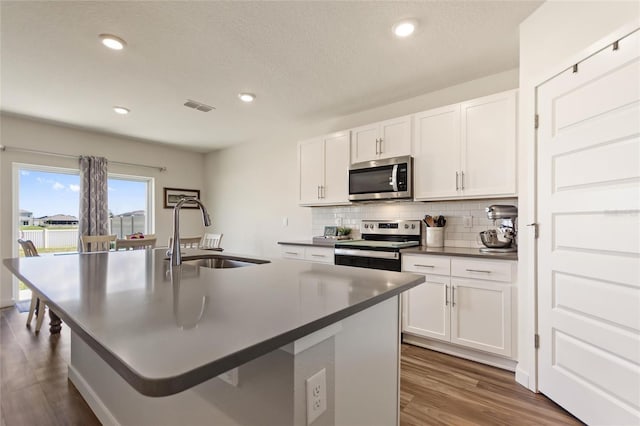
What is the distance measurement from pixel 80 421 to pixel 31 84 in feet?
9.82

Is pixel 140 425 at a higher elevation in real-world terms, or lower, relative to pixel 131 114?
lower

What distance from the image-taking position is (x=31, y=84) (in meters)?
2.87

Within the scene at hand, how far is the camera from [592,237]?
1.64 m

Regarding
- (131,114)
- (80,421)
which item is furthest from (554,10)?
(131,114)

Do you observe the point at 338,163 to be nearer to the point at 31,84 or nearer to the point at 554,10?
the point at 554,10

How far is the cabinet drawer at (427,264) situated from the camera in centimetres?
251

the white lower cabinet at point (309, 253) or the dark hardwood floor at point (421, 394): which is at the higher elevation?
the white lower cabinet at point (309, 253)

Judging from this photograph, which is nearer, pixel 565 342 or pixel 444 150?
pixel 565 342

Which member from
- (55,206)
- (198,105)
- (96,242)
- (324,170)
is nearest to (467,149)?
(324,170)

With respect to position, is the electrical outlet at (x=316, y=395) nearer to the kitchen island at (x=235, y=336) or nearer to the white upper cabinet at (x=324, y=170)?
the kitchen island at (x=235, y=336)

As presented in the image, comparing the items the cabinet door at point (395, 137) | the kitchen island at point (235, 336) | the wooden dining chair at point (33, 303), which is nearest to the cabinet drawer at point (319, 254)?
the cabinet door at point (395, 137)

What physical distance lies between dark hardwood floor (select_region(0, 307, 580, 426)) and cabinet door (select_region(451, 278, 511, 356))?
0.19m

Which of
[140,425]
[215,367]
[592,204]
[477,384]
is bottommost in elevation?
[477,384]

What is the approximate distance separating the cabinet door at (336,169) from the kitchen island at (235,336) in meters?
2.04
